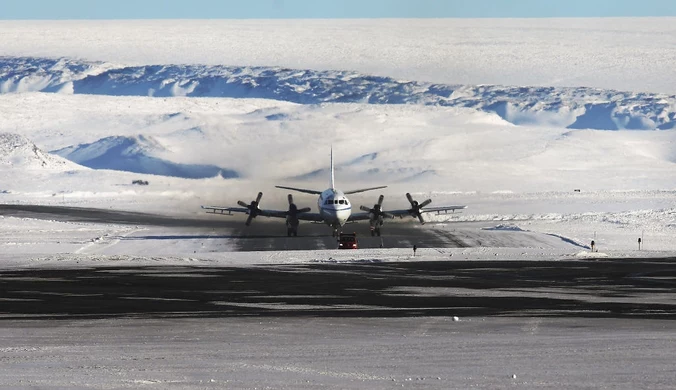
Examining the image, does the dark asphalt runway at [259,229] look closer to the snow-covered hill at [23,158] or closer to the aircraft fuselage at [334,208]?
the aircraft fuselage at [334,208]

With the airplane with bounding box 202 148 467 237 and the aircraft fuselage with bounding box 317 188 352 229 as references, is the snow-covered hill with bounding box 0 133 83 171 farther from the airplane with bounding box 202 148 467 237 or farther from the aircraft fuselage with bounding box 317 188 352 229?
the aircraft fuselage with bounding box 317 188 352 229

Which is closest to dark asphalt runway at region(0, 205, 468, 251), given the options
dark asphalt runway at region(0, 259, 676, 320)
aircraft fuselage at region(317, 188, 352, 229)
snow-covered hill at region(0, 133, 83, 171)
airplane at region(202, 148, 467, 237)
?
airplane at region(202, 148, 467, 237)

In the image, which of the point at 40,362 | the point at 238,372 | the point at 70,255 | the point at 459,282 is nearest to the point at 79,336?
the point at 40,362

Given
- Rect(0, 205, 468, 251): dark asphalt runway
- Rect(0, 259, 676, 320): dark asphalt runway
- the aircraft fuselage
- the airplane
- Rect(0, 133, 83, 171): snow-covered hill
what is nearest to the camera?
Rect(0, 259, 676, 320): dark asphalt runway

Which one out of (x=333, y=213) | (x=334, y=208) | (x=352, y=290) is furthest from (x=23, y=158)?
(x=352, y=290)

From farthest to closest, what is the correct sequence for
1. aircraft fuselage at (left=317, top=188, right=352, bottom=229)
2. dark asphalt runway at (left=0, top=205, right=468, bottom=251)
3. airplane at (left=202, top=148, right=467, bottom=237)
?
airplane at (left=202, top=148, right=467, bottom=237), aircraft fuselage at (left=317, top=188, right=352, bottom=229), dark asphalt runway at (left=0, top=205, right=468, bottom=251)

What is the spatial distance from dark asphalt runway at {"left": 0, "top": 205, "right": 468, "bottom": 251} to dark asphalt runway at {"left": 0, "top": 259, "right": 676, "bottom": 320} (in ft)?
57.4

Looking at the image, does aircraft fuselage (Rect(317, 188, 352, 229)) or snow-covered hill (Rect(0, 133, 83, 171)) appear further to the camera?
snow-covered hill (Rect(0, 133, 83, 171))

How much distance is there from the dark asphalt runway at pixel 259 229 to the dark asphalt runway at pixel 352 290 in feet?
57.4

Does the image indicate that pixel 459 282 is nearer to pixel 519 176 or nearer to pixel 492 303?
pixel 492 303

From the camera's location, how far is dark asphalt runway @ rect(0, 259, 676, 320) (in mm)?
37344

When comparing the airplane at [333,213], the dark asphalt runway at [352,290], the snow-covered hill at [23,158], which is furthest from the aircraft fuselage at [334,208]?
the snow-covered hill at [23,158]

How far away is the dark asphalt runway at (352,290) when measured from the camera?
37.3 metres

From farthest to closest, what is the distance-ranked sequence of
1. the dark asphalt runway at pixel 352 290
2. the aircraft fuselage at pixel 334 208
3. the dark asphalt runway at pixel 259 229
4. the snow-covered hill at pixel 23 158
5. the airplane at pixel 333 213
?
the snow-covered hill at pixel 23 158, the airplane at pixel 333 213, the aircraft fuselage at pixel 334 208, the dark asphalt runway at pixel 259 229, the dark asphalt runway at pixel 352 290
